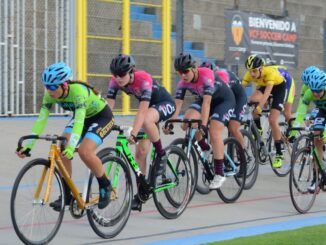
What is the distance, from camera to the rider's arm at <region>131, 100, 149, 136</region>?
766 cm

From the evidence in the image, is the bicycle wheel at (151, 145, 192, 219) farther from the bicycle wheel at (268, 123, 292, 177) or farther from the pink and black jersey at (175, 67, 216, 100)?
the bicycle wheel at (268, 123, 292, 177)

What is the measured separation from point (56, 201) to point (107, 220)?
2.06 feet

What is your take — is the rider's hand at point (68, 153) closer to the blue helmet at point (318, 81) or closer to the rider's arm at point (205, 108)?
the rider's arm at point (205, 108)

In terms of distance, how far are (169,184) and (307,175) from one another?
1691 mm

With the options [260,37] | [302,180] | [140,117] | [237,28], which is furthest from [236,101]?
[260,37]

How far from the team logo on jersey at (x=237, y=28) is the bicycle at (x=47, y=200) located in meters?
13.4

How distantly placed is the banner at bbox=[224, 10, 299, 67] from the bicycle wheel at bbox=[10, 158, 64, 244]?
45.2 ft

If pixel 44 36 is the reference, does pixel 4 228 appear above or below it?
below

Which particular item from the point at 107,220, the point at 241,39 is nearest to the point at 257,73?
the point at 107,220

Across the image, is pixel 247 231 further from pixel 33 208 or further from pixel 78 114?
pixel 33 208

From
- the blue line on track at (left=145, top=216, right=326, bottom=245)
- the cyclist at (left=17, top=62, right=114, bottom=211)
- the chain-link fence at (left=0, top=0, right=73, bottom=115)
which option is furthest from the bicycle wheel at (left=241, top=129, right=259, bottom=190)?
the chain-link fence at (left=0, top=0, right=73, bottom=115)

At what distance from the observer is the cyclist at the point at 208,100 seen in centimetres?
909

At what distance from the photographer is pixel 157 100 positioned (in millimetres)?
8680

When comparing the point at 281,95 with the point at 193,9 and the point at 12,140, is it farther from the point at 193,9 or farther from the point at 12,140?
the point at 193,9
